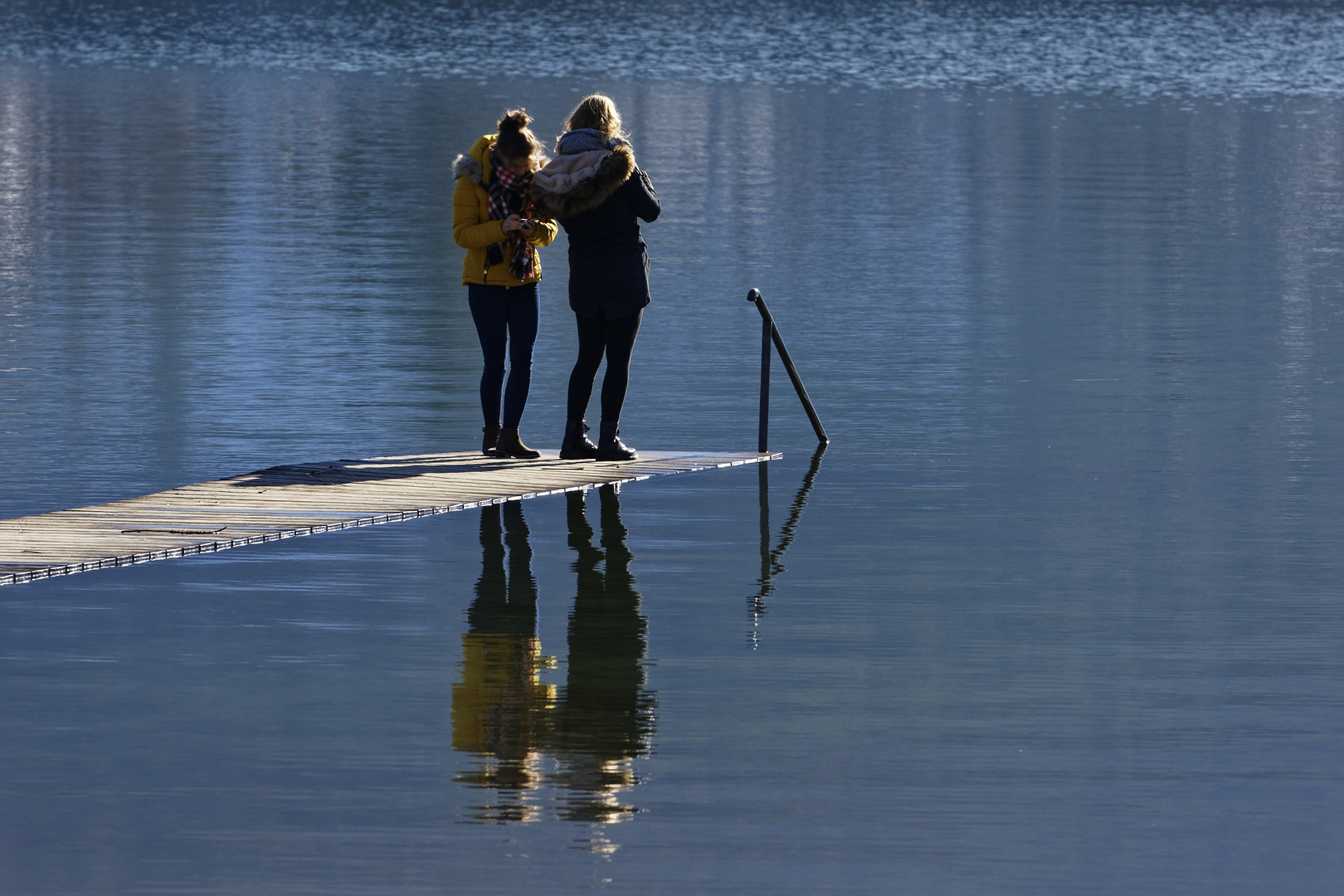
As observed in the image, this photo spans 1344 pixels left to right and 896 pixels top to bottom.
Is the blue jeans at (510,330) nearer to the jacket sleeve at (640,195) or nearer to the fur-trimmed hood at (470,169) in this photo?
the fur-trimmed hood at (470,169)

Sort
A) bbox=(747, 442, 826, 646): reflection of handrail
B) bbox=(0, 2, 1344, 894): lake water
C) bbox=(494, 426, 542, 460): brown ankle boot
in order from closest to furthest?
bbox=(0, 2, 1344, 894): lake water → bbox=(747, 442, 826, 646): reflection of handrail → bbox=(494, 426, 542, 460): brown ankle boot

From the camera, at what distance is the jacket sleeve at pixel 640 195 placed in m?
10.8

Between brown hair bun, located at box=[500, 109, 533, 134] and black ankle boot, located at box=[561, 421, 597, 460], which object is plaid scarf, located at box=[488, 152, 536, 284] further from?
black ankle boot, located at box=[561, 421, 597, 460]

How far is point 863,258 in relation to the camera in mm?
22016

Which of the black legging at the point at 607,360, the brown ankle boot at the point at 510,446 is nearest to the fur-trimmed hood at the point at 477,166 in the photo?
the black legging at the point at 607,360

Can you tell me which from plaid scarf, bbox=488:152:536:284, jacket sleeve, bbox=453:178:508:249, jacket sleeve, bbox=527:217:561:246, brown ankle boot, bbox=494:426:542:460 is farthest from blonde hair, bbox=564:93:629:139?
brown ankle boot, bbox=494:426:542:460

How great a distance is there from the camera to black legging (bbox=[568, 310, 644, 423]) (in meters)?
11.2

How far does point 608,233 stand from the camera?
431 inches

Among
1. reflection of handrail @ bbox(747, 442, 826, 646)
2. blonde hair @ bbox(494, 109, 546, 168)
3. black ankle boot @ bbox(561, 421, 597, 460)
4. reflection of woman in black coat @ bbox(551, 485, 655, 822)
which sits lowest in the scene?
reflection of handrail @ bbox(747, 442, 826, 646)

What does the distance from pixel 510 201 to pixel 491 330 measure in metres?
0.66

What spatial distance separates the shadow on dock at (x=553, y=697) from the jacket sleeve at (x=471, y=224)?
1.82 meters

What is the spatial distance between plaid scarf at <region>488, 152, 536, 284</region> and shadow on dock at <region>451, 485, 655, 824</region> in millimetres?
→ 1826

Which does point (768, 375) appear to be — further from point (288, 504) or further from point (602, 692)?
point (602, 692)

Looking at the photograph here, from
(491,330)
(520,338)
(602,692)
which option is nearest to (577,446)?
(520,338)
